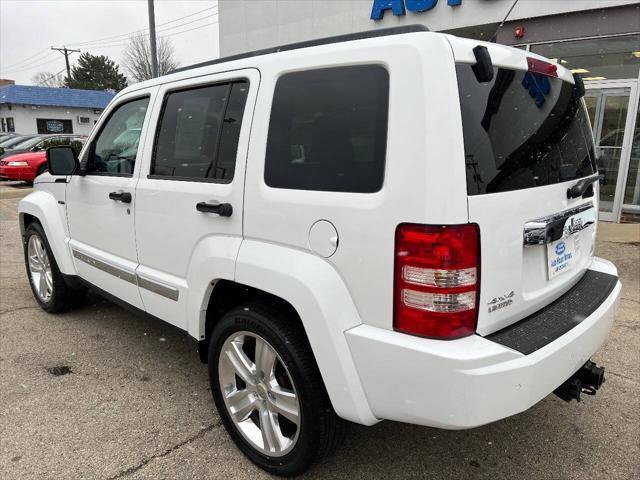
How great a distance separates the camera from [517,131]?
78.8 inches

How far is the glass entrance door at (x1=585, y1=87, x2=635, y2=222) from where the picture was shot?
812 centimetres

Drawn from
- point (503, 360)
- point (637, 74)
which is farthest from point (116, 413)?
point (637, 74)

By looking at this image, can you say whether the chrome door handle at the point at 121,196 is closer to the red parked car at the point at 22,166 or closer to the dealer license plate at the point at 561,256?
the dealer license plate at the point at 561,256

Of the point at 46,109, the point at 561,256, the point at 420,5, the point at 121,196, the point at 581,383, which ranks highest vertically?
the point at 420,5

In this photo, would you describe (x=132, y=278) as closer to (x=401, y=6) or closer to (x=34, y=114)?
(x=401, y=6)

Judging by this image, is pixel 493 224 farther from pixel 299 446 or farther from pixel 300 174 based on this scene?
pixel 299 446

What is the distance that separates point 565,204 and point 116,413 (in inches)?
106

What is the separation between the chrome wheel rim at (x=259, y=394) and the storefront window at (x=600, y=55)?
7.56 m

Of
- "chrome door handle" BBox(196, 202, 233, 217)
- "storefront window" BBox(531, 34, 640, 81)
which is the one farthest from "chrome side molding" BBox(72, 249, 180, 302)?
"storefront window" BBox(531, 34, 640, 81)

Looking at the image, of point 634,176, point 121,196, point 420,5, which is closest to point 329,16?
point 420,5

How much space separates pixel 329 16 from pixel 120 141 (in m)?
8.99

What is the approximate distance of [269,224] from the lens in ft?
7.22

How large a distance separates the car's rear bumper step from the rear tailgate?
39 millimetres

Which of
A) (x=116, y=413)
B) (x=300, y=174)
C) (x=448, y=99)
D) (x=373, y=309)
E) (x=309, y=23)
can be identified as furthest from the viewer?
(x=309, y=23)
